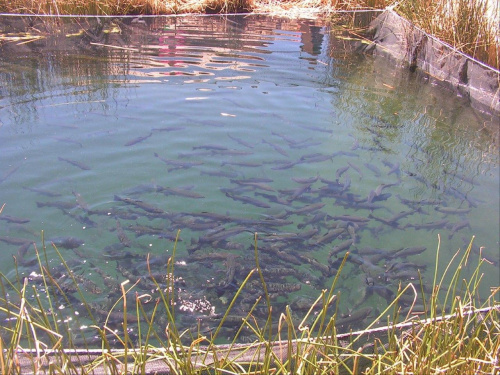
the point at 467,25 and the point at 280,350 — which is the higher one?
the point at 467,25

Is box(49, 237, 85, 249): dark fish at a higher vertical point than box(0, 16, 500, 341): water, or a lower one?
lower

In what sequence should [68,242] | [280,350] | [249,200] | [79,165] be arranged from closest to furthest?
[280,350]
[68,242]
[249,200]
[79,165]

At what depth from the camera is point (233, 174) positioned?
5.71 meters

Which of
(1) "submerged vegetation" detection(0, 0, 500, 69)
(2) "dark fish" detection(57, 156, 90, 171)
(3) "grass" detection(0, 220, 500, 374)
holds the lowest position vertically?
(2) "dark fish" detection(57, 156, 90, 171)

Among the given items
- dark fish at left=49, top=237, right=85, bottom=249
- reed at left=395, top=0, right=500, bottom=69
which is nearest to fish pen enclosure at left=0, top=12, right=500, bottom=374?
dark fish at left=49, top=237, right=85, bottom=249

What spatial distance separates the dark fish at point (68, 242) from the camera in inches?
170

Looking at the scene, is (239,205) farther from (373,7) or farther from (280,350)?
(373,7)

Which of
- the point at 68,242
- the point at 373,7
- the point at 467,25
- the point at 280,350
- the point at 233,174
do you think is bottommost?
the point at 68,242

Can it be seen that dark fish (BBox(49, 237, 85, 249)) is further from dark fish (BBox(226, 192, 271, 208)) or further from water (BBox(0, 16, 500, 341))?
dark fish (BBox(226, 192, 271, 208))

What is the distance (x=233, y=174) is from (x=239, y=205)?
659 millimetres

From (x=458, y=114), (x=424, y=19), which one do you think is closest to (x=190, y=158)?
(x=458, y=114)

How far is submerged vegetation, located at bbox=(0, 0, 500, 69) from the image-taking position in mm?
8211

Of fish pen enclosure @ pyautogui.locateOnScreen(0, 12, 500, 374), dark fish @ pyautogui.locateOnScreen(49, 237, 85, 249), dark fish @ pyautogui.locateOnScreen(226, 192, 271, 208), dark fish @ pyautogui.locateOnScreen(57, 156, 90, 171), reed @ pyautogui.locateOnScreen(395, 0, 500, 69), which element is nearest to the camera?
fish pen enclosure @ pyautogui.locateOnScreen(0, 12, 500, 374)

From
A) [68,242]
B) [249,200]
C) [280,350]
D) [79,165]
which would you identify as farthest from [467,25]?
[280,350]
